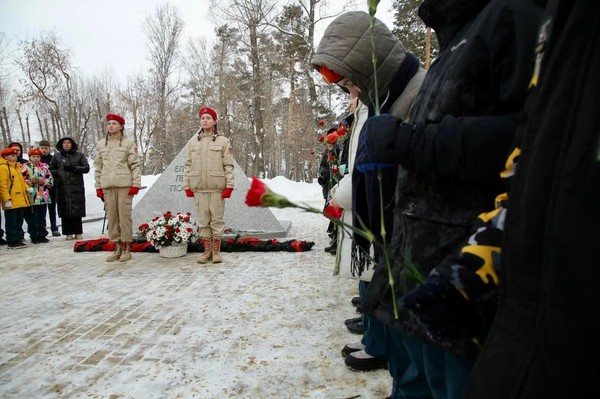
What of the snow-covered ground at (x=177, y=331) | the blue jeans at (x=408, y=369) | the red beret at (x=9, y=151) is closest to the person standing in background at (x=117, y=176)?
the snow-covered ground at (x=177, y=331)

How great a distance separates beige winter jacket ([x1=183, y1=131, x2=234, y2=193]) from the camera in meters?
5.21

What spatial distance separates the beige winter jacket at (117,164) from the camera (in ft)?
17.6

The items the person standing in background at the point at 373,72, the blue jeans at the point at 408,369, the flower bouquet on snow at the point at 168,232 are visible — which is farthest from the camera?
the flower bouquet on snow at the point at 168,232

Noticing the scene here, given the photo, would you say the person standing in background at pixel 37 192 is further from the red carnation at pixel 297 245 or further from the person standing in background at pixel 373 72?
the person standing in background at pixel 373 72

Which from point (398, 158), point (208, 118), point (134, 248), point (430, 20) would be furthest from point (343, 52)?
point (134, 248)

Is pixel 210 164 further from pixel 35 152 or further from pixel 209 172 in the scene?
pixel 35 152

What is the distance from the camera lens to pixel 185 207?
295 inches

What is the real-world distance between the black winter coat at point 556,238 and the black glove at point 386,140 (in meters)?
0.35

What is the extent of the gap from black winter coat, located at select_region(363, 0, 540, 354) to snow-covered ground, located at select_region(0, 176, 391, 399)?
140cm

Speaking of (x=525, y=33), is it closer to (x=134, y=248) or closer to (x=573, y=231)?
(x=573, y=231)

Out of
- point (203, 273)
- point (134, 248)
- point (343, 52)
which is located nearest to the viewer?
point (343, 52)

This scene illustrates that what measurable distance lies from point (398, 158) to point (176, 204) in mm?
6986

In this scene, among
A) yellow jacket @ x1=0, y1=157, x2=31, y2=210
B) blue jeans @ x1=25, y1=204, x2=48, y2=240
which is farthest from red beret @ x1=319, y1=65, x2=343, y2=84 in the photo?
blue jeans @ x1=25, y1=204, x2=48, y2=240

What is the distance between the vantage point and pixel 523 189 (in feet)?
2.11
